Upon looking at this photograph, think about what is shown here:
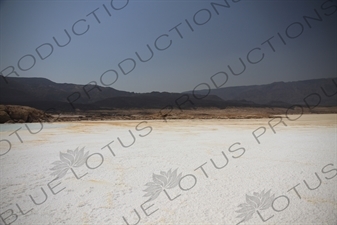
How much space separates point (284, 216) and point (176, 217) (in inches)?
55.3

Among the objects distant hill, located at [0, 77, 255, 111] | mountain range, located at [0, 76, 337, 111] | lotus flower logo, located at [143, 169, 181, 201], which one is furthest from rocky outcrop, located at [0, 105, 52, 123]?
distant hill, located at [0, 77, 255, 111]

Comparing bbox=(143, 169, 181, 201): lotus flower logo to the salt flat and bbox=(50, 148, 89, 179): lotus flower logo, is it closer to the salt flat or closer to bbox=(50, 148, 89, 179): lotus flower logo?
the salt flat

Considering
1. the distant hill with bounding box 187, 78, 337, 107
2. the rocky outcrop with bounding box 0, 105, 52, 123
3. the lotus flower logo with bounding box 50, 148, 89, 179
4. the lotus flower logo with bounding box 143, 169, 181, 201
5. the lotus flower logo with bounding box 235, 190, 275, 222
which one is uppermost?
the rocky outcrop with bounding box 0, 105, 52, 123

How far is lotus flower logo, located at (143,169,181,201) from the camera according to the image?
322 centimetres

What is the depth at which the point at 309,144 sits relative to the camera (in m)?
6.48

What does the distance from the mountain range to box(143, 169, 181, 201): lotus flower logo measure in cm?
1315

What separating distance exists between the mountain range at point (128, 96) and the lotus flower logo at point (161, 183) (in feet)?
43.1

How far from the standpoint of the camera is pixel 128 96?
5481 centimetres

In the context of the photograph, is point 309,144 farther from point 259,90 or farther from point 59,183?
point 259,90

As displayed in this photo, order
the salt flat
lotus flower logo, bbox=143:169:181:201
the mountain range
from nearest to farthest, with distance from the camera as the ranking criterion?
the salt flat < lotus flower logo, bbox=143:169:181:201 < the mountain range

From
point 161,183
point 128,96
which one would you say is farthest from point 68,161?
point 128,96

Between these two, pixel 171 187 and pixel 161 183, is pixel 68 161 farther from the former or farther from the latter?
pixel 171 187

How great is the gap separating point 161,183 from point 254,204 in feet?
5.06

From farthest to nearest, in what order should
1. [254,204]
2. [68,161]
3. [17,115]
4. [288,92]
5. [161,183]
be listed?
1. [288,92]
2. [17,115]
3. [68,161]
4. [161,183]
5. [254,204]
